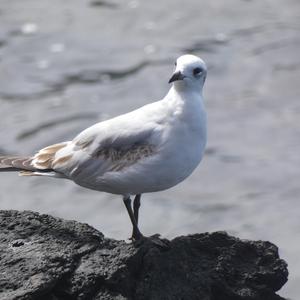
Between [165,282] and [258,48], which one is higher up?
[258,48]

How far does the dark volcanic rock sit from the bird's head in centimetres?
102

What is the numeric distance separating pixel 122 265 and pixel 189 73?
145cm

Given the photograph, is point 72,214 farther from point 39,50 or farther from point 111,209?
point 39,50

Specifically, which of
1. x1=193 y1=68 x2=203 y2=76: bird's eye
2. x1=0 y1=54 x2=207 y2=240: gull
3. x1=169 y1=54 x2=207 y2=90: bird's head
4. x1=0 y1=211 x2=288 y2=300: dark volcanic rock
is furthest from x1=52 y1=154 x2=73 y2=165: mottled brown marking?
x1=193 y1=68 x2=203 y2=76: bird's eye

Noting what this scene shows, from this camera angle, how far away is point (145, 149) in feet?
23.4

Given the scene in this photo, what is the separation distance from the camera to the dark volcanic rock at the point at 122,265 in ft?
20.8

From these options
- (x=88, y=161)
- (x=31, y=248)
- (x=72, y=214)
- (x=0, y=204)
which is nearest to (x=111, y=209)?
(x=72, y=214)

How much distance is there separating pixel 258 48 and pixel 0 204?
5132mm

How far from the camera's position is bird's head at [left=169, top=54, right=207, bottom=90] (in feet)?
23.7

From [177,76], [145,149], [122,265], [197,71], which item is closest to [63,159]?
[145,149]

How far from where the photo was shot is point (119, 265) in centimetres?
653

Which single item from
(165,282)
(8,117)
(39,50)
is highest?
(39,50)

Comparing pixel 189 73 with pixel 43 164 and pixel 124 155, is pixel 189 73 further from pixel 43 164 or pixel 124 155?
pixel 43 164

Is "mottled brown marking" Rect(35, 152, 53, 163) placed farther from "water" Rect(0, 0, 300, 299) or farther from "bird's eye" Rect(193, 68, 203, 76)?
"water" Rect(0, 0, 300, 299)
